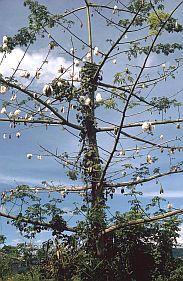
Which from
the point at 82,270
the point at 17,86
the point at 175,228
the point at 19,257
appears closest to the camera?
the point at 17,86

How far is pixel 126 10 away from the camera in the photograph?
32.3 ft

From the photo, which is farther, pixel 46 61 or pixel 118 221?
pixel 118 221

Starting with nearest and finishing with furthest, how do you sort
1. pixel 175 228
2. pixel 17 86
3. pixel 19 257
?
pixel 17 86 → pixel 175 228 → pixel 19 257

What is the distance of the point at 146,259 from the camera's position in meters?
9.48

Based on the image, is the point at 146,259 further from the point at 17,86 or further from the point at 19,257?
the point at 17,86

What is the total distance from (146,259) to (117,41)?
4.58 metres

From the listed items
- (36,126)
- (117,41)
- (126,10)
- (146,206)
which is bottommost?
(146,206)

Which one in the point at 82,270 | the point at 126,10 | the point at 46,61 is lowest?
the point at 82,270

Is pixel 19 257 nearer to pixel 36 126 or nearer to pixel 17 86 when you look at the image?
pixel 36 126

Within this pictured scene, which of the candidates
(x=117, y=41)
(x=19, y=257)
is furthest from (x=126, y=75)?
(x=19, y=257)

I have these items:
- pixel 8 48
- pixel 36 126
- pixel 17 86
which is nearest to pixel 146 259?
pixel 36 126

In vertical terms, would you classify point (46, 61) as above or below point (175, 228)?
above

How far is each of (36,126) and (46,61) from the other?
1718 mm

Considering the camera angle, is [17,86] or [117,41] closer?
[17,86]
